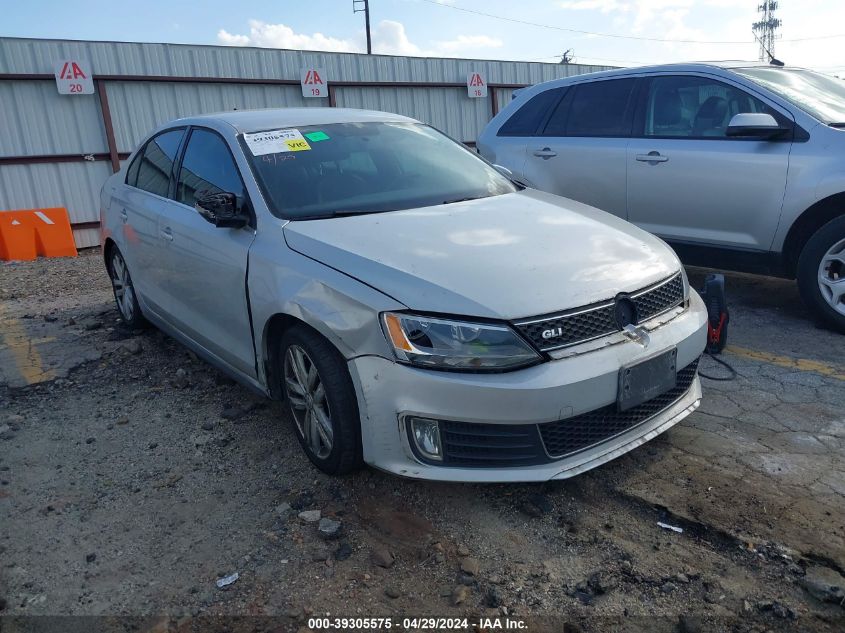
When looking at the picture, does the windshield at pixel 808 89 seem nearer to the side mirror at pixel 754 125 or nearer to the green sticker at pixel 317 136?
the side mirror at pixel 754 125

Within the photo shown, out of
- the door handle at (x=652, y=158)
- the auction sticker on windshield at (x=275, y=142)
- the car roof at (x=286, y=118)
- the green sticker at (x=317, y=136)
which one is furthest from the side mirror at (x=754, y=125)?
the auction sticker on windshield at (x=275, y=142)

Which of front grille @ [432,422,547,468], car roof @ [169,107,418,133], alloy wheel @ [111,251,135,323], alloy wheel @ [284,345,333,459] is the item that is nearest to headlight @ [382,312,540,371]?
front grille @ [432,422,547,468]

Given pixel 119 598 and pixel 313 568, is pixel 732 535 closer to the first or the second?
pixel 313 568

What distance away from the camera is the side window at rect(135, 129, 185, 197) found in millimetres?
4473

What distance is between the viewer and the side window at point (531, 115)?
20.5 ft

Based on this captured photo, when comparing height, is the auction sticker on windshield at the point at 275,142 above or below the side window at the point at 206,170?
above

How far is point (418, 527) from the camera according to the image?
2795mm

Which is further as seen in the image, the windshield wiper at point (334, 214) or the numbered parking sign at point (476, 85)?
the numbered parking sign at point (476, 85)

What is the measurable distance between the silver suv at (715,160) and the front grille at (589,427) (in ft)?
7.99

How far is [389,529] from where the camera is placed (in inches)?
110

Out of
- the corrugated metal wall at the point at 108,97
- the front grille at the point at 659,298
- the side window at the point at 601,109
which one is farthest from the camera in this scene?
the corrugated metal wall at the point at 108,97

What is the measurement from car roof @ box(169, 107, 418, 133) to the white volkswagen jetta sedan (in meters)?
0.03

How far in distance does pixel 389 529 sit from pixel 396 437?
0.40 m

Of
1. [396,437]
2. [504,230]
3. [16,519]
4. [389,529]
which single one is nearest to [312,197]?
[504,230]
